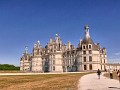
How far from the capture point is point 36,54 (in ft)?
415

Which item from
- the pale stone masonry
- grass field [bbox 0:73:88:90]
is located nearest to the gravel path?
grass field [bbox 0:73:88:90]

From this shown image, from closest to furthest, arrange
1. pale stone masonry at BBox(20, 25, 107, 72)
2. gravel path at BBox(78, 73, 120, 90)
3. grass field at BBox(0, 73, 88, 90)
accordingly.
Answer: gravel path at BBox(78, 73, 120, 90) < grass field at BBox(0, 73, 88, 90) < pale stone masonry at BBox(20, 25, 107, 72)

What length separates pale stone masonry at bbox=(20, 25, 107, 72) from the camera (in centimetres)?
10419

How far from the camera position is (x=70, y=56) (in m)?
118

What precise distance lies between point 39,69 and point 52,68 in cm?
1765

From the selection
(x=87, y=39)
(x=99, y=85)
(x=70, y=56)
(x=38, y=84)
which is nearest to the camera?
(x=99, y=85)

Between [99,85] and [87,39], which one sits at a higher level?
[87,39]

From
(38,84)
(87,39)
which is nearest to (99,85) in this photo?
(38,84)

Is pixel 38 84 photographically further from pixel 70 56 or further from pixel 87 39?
pixel 70 56

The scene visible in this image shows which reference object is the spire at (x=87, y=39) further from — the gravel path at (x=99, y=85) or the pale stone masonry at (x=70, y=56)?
the gravel path at (x=99, y=85)

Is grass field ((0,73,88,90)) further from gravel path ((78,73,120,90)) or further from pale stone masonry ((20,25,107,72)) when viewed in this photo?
pale stone masonry ((20,25,107,72))

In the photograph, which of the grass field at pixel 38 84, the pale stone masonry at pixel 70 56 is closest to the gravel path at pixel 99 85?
the grass field at pixel 38 84

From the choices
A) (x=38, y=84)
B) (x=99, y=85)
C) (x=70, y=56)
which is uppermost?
(x=70, y=56)

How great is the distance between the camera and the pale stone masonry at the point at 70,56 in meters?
104
